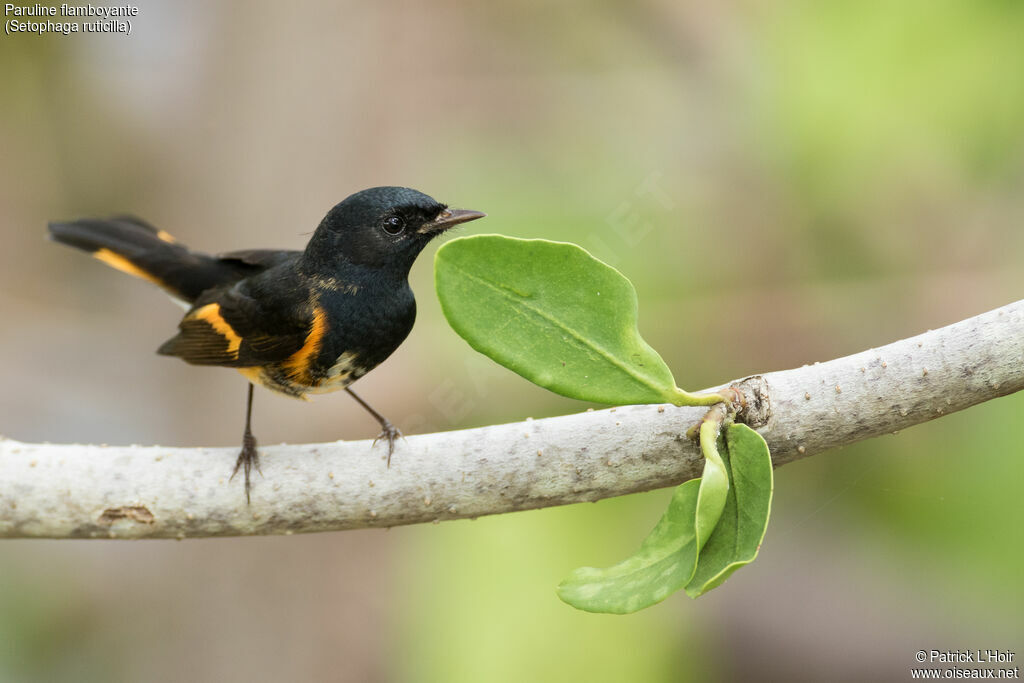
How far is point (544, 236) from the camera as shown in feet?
7.66

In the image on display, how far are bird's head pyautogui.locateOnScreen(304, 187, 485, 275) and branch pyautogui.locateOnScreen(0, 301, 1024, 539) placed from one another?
354mm

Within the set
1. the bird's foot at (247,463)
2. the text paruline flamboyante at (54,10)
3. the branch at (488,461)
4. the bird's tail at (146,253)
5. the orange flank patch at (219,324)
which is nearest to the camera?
the branch at (488,461)

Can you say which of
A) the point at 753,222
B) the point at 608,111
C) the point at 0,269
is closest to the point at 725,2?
the point at 608,111

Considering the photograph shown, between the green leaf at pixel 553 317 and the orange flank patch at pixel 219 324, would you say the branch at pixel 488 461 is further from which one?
the orange flank patch at pixel 219 324

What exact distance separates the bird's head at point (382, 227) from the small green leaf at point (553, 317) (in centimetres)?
48

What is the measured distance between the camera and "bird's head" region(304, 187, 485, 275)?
4.83 feet

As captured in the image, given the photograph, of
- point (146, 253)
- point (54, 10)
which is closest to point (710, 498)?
point (146, 253)

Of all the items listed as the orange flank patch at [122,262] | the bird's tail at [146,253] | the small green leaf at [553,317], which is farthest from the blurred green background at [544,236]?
the small green leaf at [553,317]

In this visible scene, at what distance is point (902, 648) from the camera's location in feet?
8.61

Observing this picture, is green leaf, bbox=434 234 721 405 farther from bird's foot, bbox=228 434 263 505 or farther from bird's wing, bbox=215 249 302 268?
bird's wing, bbox=215 249 302 268

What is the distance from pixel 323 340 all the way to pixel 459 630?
960 millimetres

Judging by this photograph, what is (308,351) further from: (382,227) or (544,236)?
(544,236)

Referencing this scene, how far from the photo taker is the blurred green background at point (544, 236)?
2.14 metres

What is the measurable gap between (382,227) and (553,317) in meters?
0.64
